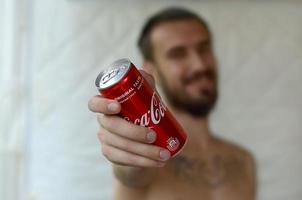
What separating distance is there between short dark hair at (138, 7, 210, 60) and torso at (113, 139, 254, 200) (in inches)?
7.3

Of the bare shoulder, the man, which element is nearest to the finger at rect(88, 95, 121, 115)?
the man

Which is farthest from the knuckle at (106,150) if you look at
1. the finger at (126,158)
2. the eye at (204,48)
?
the eye at (204,48)

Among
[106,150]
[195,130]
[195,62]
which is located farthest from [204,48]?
[106,150]

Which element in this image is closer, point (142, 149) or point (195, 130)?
point (142, 149)

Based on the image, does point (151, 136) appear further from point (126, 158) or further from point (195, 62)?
point (195, 62)

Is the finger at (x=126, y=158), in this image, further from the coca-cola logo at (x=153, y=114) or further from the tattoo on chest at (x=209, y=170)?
the tattoo on chest at (x=209, y=170)

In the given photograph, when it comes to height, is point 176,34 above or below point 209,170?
above

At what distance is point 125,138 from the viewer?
1.48ft

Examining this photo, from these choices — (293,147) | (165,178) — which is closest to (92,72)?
(165,178)

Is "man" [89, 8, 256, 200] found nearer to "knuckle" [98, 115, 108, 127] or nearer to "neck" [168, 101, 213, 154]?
"neck" [168, 101, 213, 154]

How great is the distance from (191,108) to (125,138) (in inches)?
14.3

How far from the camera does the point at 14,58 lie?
2.52 feet

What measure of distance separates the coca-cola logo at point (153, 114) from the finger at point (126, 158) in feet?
0.13

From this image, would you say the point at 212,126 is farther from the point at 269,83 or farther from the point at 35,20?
the point at 35,20
